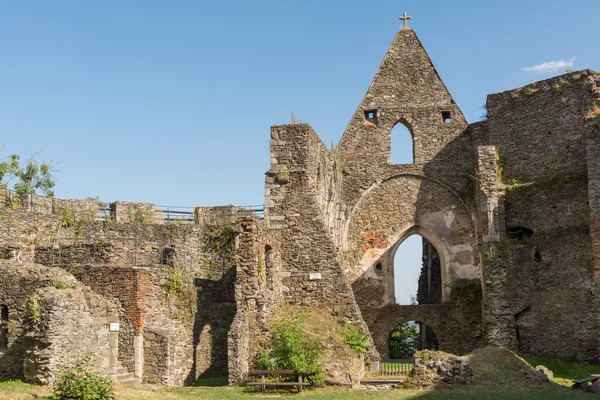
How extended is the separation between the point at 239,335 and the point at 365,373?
3588 mm

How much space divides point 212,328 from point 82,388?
8335mm

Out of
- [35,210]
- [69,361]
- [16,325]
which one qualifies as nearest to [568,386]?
[69,361]

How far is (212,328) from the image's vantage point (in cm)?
2344

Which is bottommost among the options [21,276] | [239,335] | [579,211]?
[239,335]

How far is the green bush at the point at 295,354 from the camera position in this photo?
18953 mm

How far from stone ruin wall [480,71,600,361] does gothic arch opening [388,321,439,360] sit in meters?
6.77

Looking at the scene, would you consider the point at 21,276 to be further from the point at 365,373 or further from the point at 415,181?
the point at 415,181

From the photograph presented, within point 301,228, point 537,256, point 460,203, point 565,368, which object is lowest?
point 565,368

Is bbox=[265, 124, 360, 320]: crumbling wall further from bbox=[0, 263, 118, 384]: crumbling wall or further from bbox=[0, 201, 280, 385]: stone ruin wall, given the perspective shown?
bbox=[0, 263, 118, 384]: crumbling wall

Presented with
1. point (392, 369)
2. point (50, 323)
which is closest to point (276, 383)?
point (392, 369)

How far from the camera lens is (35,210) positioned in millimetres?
27422

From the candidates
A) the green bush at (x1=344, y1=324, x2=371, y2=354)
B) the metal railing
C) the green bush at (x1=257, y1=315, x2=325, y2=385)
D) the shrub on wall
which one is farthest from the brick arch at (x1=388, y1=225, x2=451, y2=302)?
the green bush at (x1=257, y1=315, x2=325, y2=385)

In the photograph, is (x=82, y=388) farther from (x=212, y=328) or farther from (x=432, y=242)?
(x=432, y=242)

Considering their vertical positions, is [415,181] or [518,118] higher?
[518,118]
